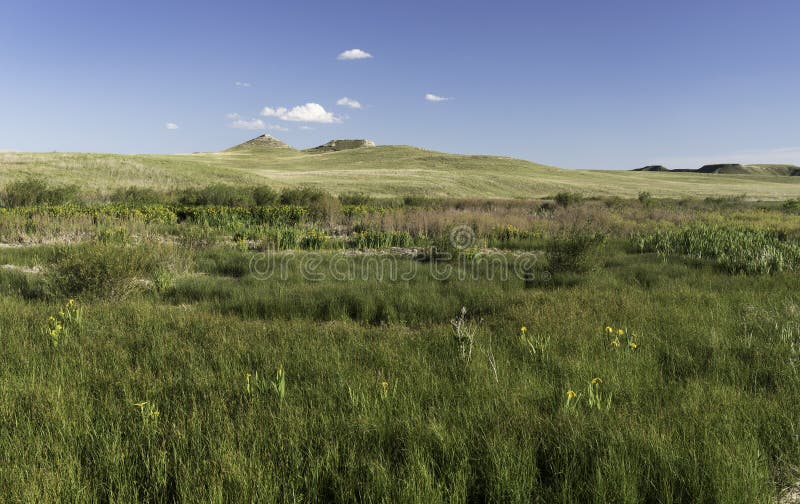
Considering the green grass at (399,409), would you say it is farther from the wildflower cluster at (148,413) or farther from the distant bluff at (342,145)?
the distant bluff at (342,145)

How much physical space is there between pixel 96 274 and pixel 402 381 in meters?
5.40

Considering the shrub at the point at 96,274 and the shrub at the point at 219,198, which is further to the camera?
the shrub at the point at 219,198

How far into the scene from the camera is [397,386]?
10.8ft

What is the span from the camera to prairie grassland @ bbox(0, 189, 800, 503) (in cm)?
219

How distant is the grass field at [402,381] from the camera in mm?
2199

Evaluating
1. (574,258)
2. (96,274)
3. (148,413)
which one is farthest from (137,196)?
(148,413)

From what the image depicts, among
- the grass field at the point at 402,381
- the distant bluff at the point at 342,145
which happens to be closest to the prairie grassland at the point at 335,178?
the grass field at the point at 402,381

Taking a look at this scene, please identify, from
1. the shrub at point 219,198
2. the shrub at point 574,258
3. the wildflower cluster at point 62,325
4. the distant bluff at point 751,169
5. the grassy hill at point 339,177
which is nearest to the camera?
the wildflower cluster at point 62,325

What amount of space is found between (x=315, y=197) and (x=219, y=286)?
17538mm

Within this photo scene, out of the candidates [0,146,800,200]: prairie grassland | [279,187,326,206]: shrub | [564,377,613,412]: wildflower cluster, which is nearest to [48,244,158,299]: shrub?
[564,377,613,412]: wildflower cluster

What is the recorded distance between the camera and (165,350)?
411 cm

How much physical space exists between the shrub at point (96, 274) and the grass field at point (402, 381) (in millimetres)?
31

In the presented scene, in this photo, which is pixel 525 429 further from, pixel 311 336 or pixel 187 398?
pixel 311 336

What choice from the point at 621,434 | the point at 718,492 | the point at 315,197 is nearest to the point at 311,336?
the point at 621,434
